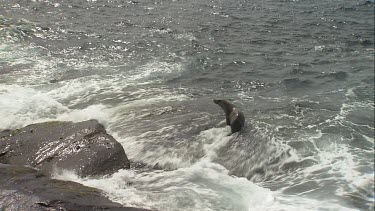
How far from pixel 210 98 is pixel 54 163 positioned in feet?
18.4

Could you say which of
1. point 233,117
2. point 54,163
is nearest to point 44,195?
point 54,163

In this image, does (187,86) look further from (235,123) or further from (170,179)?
(170,179)

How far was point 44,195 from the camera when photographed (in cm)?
566

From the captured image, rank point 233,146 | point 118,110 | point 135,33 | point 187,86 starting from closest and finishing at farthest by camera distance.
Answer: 1. point 233,146
2. point 118,110
3. point 187,86
4. point 135,33

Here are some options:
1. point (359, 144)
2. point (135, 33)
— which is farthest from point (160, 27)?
point (359, 144)

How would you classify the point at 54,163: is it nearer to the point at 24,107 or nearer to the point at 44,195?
the point at 44,195

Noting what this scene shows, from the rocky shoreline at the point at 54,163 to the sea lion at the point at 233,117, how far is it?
2941 millimetres

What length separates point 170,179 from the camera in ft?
23.6

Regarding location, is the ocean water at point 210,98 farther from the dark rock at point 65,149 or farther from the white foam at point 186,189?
the dark rock at point 65,149

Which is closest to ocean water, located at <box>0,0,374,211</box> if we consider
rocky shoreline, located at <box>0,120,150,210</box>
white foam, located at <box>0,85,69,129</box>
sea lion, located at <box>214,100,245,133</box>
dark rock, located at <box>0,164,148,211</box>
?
white foam, located at <box>0,85,69,129</box>

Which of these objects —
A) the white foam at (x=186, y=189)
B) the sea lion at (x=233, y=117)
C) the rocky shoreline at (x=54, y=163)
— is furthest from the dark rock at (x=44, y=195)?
the sea lion at (x=233, y=117)

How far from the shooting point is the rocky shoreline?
18.1ft

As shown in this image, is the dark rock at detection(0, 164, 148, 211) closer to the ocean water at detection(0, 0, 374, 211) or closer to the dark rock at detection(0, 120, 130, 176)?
the ocean water at detection(0, 0, 374, 211)

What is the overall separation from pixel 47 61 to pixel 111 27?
643 cm
